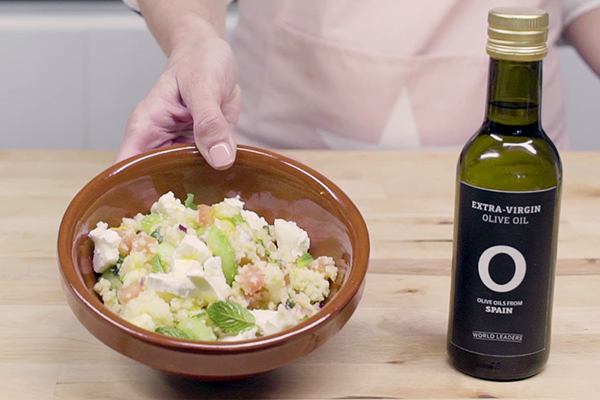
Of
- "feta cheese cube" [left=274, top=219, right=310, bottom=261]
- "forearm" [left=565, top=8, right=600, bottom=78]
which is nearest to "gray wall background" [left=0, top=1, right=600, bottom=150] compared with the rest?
"forearm" [left=565, top=8, right=600, bottom=78]

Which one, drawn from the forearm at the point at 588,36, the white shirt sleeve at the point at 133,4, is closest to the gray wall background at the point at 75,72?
the white shirt sleeve at the point at 133,4

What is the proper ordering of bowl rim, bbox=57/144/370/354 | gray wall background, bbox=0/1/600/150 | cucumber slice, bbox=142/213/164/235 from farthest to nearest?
gray wall background, bbox=0/1/600/150 → cucumber slice, bbox=142/213/164/235 → bowl rim, bbox=57/144/370/354

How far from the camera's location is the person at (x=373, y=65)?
4.97ft

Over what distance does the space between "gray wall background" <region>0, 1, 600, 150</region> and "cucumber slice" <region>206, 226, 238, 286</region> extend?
148 cm

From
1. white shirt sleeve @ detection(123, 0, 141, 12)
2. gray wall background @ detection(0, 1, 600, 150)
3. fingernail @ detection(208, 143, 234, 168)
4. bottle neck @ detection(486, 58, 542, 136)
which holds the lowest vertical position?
gray wall background @ detection(0, 1, 600, 150)

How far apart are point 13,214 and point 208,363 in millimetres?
655

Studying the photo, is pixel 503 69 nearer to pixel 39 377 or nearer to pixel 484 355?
pixel 484 355

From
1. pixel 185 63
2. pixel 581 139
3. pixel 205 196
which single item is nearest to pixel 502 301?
pixel 205 196

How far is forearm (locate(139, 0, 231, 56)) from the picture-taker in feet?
4.26

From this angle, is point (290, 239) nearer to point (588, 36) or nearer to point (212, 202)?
point (212, 202)

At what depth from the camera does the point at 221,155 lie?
98 cm

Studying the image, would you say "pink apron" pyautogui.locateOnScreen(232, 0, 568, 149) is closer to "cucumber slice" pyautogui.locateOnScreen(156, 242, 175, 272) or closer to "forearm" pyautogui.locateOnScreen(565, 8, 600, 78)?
"forearm" pyautogui.locateOnScreen(565, 8, 600, 78)

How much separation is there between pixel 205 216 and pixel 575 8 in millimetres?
1009

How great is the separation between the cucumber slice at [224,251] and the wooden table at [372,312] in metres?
0.12
